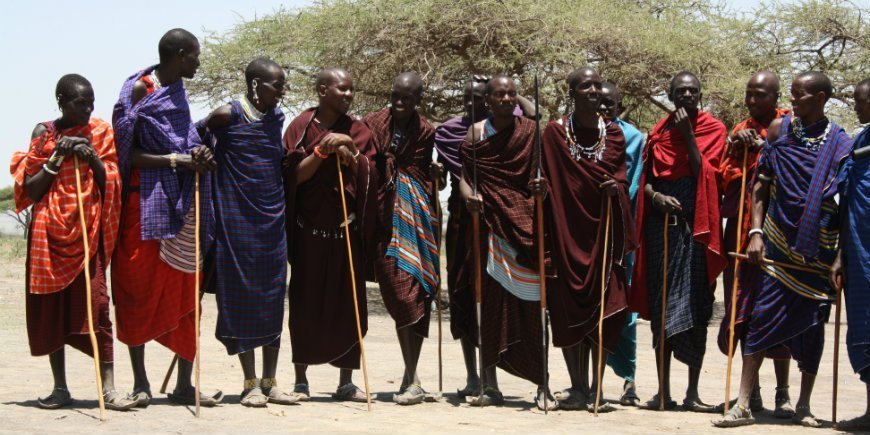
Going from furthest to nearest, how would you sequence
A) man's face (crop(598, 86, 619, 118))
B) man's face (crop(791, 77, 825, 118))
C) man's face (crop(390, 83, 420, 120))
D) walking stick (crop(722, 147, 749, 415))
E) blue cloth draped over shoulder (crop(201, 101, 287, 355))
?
1. man's face (crop(598, 86, 619, 118))
2. man's face (crop(390, 83, 420, 120))
3. blue cloth draped over shoulder (crop(201, 101, 287, 355))
4. walking stick (crop(722, 147, 749, 415))
5. man's face (crop(791, 77, 825, 118))

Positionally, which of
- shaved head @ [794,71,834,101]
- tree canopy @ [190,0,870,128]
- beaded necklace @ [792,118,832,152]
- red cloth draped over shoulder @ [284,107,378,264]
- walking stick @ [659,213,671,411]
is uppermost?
tree canopy @ [190,0,870,128]

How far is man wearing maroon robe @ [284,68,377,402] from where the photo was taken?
7211 mm

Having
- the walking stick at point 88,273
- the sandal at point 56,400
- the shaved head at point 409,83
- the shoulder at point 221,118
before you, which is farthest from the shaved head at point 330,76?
the sandal at point 56,400

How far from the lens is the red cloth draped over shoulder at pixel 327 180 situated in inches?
283

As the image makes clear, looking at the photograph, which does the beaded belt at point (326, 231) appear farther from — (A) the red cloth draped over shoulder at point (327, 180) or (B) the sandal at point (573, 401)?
(B) the sandal at point (573, 401)

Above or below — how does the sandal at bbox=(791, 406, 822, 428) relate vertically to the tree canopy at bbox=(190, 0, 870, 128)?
below

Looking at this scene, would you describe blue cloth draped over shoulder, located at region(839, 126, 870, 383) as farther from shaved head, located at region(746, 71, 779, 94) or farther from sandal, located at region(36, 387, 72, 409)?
sandal, located at region(36, 387, 72, 409)

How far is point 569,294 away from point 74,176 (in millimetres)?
3310

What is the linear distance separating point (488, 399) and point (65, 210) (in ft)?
10.1

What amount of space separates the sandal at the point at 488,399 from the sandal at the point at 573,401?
1.50 ft

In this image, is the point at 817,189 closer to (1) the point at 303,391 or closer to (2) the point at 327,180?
(2) the point at 327,180

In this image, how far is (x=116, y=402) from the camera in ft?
21.1

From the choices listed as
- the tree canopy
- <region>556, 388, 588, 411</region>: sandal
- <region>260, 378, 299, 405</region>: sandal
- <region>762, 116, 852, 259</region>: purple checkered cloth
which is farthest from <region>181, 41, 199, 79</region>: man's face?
the tree canopy

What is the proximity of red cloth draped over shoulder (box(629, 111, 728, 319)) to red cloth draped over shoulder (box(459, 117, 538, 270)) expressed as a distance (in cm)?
82
